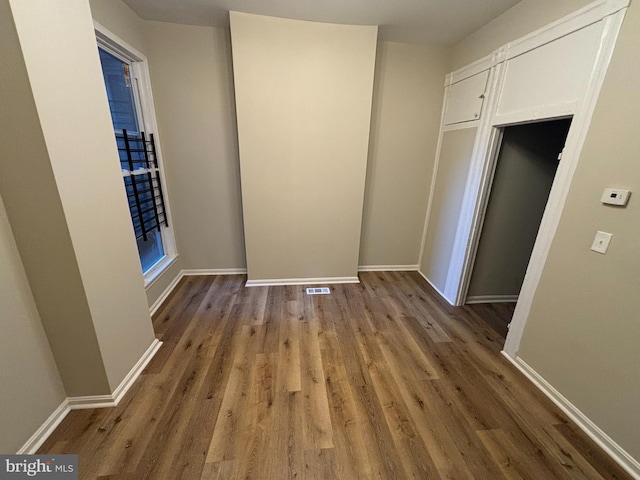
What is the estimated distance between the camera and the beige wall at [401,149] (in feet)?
8.98

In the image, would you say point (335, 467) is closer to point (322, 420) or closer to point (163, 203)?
point (322, 420)

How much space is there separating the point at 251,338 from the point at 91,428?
3.36ft

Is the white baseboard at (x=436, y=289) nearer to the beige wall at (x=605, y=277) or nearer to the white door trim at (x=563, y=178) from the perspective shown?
the white door trim at (x=563, y=178)

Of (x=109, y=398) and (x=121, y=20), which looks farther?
(x=121, y=20)

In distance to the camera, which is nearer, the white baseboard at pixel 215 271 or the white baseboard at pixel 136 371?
the white baseboard at pixel 136 371

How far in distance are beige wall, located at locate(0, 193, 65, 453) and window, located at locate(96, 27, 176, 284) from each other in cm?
109

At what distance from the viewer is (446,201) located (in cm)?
282

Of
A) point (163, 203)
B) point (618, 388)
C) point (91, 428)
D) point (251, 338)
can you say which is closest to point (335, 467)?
point (251, 338)

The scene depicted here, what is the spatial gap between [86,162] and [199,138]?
1565 millimetres

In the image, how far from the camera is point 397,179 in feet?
10.1

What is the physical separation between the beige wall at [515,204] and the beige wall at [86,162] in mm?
2952

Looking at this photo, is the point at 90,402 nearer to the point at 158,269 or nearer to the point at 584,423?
the point at 158,269

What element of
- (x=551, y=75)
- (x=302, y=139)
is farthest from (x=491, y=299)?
(x=302, y=139)

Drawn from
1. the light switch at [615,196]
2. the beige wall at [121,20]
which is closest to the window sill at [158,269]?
the beige wall at [121,20]
